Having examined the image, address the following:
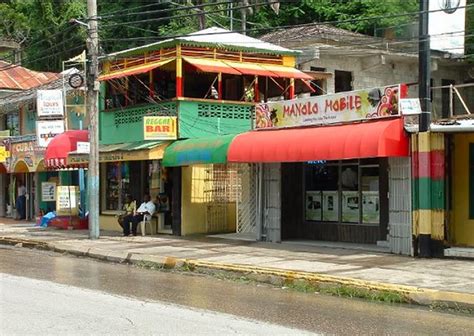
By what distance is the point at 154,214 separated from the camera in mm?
23047

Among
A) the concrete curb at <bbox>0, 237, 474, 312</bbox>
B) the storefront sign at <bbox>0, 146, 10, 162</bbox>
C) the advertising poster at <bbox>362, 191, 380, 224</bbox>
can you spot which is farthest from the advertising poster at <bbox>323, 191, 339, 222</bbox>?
the storefront sign at <bbox>0, 146, 10, 162</bbox>

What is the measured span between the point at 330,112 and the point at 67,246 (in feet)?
28.3

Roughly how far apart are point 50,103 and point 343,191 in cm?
1065

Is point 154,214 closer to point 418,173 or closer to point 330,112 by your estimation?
point 330,112

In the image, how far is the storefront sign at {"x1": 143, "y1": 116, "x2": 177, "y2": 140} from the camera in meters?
21.1

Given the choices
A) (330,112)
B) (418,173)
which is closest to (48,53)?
(330,112)

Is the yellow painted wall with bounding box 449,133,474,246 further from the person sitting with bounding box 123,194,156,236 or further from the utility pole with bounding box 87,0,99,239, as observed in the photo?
the utility pole with bounding box 87,0,99,239

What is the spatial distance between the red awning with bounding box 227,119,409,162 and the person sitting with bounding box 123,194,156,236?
4569 mm

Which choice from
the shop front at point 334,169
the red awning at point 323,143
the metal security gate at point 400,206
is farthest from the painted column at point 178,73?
the metal security gate at point 400,206

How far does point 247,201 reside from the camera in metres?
21.7

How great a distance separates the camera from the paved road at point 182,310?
8.42 m

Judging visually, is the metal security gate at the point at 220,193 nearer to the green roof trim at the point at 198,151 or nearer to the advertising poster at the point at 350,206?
the green roof trim at the point at 198,151

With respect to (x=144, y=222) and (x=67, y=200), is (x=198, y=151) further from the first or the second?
(x=67, y=200)

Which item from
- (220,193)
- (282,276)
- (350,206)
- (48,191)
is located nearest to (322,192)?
(350,206)
